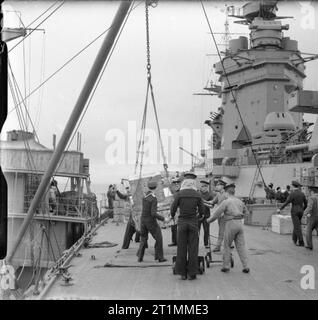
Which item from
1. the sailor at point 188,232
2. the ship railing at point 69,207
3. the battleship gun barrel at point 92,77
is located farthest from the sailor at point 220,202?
the ship railing at point 69,207

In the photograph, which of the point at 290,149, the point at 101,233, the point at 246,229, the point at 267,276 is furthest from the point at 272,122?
the point at 267,276

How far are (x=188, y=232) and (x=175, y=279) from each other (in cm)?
76

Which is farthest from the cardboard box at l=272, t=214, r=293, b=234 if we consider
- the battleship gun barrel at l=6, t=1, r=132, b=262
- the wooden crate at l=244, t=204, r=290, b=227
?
the battleship gun barrel at l=6, t=1, r=132, b=262

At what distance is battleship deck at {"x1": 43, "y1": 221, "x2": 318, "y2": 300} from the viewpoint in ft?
18.8

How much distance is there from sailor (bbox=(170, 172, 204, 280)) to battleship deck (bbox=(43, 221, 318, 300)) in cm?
20

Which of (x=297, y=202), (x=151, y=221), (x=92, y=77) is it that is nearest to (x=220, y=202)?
(x=151, y=221)

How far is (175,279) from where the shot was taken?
6.69 metres

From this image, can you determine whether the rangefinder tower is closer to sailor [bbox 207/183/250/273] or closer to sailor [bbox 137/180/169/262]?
sailor [bbox 137/180/169/262]

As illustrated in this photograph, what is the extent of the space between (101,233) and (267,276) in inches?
311

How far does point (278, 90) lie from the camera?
106 ft

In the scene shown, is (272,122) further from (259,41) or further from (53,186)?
(53,186)

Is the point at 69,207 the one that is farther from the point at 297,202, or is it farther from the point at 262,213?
the point at 297,202

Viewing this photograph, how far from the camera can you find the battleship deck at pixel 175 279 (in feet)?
18.8

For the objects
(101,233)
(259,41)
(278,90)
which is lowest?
(101,233)
